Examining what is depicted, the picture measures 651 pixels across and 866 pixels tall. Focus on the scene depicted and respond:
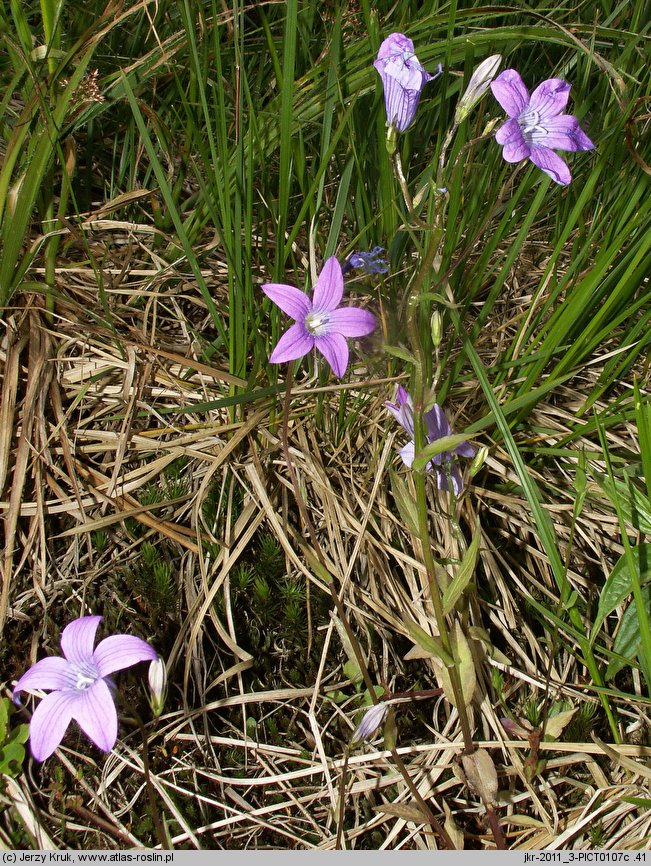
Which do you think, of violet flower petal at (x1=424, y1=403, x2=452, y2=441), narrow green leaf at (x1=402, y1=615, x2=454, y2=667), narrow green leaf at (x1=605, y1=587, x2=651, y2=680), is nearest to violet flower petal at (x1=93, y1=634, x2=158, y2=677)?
narrow green leaf at (x1=402, y1=615, x2=454, y2=667)

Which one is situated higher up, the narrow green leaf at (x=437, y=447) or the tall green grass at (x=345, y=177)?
the tall green grass at (x=345, y=177)

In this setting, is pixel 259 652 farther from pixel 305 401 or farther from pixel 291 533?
pixel 305 401

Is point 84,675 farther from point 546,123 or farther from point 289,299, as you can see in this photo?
point 546,123

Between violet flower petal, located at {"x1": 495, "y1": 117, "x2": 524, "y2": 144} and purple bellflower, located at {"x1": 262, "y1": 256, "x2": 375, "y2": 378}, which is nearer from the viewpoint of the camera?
violet flower petal, located at {"x1": 495, "y1": 117, "x2": 524, "y2": 144}

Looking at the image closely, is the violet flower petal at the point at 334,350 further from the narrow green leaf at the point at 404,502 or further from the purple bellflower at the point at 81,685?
the purple bellflower at the point at 81,685

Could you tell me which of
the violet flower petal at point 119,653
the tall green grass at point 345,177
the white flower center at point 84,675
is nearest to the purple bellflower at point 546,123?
the tall green grass at point 345,177

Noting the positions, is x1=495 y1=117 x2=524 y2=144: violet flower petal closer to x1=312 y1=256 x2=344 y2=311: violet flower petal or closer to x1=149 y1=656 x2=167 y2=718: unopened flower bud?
x1=312 y1=256 x2=344 y2=311: violet flower petal
